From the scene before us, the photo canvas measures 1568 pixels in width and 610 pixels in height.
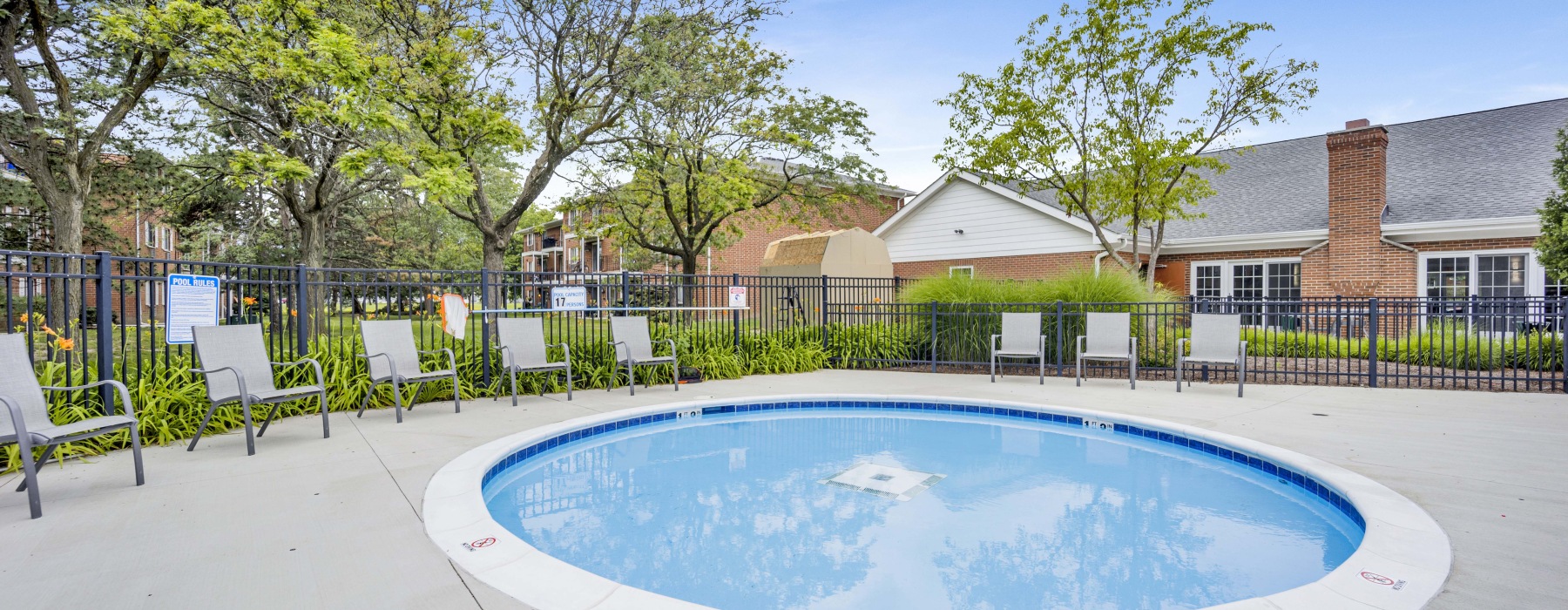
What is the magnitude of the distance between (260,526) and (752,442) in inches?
138

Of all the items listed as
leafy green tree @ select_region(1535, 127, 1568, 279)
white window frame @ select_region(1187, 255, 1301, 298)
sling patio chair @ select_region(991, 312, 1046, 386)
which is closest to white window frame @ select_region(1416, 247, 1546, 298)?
white window frame @ select_region(1187, 255, 1301, 298)

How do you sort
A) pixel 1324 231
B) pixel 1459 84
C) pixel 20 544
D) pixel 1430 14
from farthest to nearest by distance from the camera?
pixel 1459 84
pixel 1324 231
pixel 1430 14
pixel 20 544

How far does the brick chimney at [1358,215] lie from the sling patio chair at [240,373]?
51.8 feet

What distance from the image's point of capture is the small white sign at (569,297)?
7785 mm

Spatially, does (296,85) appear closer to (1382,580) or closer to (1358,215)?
(1382,580)

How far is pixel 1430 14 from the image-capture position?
11.0 meters

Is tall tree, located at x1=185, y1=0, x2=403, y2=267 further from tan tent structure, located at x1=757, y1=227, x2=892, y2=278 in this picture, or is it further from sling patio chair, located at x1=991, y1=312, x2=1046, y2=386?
sling patio chair, located at x1=991, y1=312, x2=1046, y2=386

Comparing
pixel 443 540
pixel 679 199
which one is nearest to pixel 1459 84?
pixel 679 199

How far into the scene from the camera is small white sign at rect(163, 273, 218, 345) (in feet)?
16.6

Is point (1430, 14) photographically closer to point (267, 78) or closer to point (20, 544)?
point (20, 544)

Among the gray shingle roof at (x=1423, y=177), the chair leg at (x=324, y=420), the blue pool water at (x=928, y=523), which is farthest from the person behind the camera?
the gray shingle roof at (x=1423, y=177)

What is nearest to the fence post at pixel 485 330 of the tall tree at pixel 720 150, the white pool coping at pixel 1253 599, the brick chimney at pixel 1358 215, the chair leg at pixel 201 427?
the chair leg at pixel 201 427

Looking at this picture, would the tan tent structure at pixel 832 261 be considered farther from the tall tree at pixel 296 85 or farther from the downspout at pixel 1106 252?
the tall tree at pixel 296 85

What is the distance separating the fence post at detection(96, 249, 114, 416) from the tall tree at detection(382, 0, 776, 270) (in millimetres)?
4695
